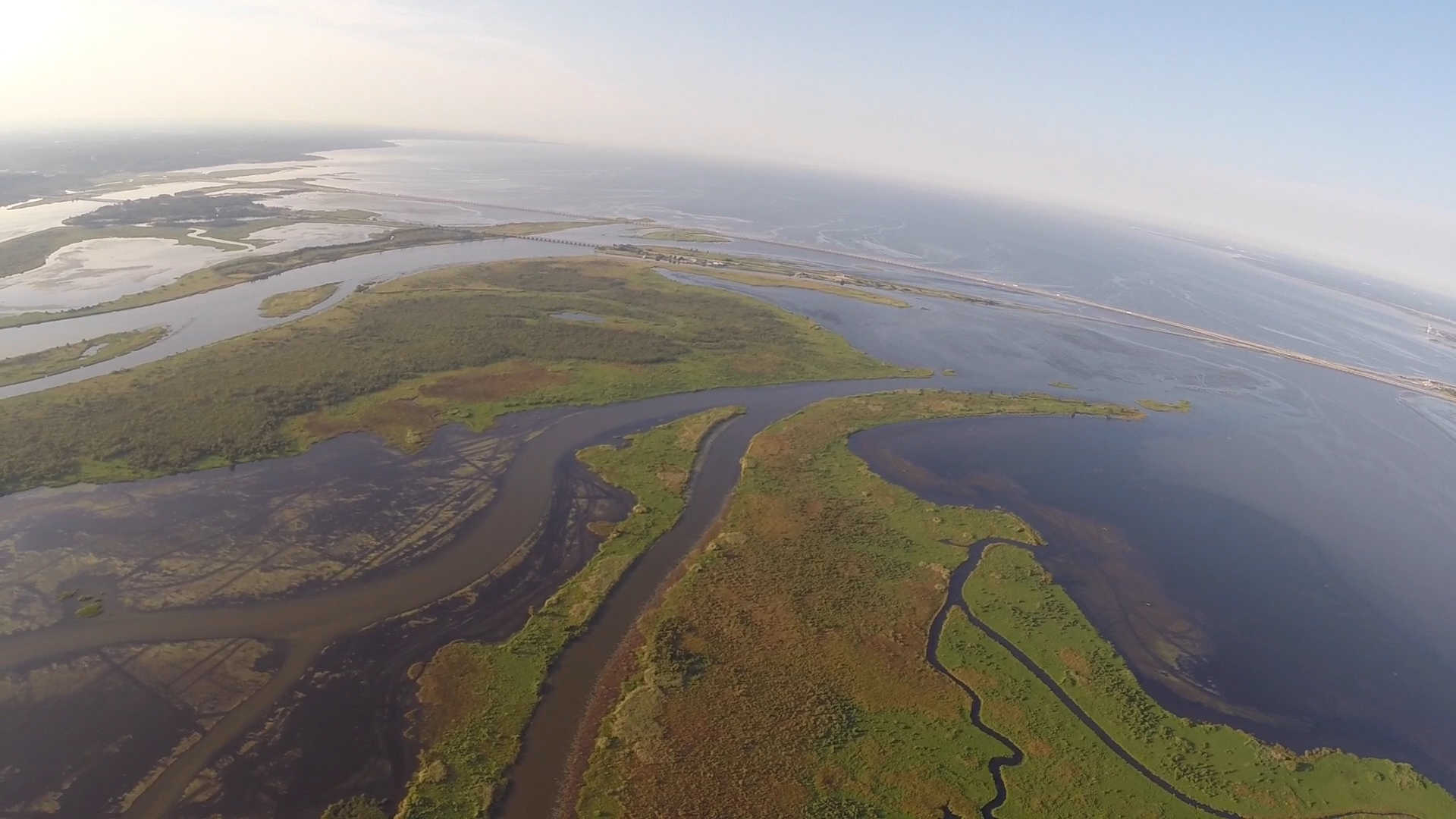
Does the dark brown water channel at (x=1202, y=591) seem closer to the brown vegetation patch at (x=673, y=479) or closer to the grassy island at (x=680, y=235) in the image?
the brown vegetation patch at (x=673, y=479)

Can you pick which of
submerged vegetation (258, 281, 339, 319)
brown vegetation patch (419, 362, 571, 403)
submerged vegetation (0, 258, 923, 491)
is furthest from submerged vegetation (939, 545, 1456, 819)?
submerged vegetation (258, 281, 339, 319)

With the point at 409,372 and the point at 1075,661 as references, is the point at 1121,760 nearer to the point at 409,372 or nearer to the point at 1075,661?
the point at 1075,661

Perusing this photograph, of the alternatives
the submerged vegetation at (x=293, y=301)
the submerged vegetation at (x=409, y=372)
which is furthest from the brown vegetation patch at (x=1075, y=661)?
the submerged vegetation at (x=293, y=301)

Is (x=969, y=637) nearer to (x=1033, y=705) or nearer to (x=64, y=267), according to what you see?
(x=1033, y=705)

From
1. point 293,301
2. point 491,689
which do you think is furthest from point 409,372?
point 491,689

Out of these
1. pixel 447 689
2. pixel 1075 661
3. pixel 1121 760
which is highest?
pixel 1075 661

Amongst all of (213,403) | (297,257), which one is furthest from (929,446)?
(297,257)

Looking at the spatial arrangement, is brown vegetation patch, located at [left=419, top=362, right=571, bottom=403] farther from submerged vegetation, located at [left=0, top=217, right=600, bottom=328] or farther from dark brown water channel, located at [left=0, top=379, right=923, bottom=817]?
submerged vegetation, located at [left=0, top=217, right=600, bottom=328]
